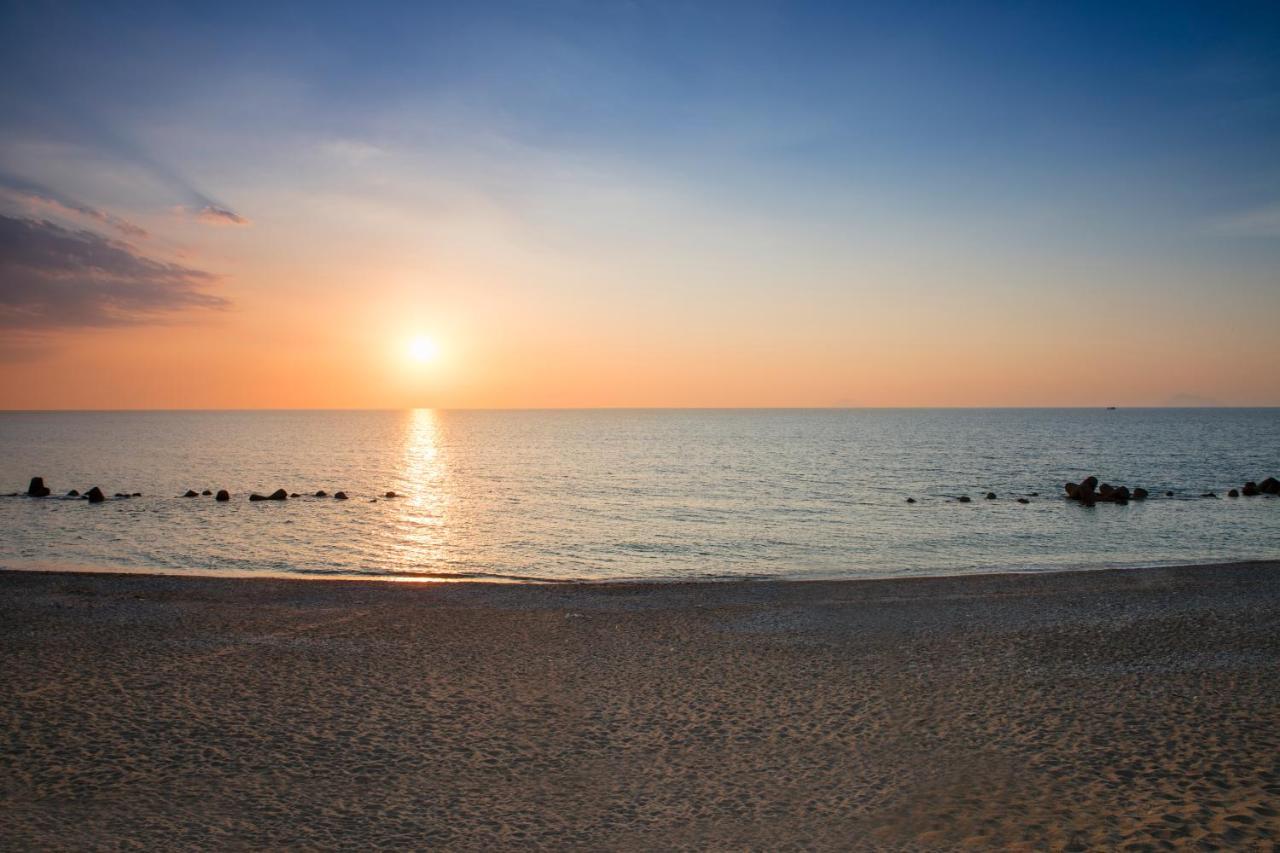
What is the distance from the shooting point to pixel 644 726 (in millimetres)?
11984

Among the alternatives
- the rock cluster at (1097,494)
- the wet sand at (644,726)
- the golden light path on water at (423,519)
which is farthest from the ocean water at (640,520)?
the wet sand at (644,726)

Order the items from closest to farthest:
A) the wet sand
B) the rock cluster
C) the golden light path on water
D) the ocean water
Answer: the wet sand
the ocean water
the golden light path on water
the rock cluster

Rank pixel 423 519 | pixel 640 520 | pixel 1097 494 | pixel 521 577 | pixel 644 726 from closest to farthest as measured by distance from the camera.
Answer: pixel 644 726, pixel 521 577, pixel 640 520, pixel 423 519, pixel 1097 494

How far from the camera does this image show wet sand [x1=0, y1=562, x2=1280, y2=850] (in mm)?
8914

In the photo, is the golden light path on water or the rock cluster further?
the rock cluster

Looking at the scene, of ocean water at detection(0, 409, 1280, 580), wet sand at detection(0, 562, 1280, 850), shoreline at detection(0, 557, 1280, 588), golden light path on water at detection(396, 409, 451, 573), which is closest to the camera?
wet sand at detection(0, 562, 1280, 850)

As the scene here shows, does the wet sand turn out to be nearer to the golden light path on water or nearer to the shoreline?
the shoreline

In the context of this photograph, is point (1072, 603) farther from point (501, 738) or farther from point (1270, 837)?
point (501, 738)

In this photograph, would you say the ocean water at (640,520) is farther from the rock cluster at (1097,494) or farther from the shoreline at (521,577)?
the rock cluster at (1097,494)

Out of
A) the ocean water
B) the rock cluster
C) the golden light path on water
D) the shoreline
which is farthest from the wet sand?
the rock cluster

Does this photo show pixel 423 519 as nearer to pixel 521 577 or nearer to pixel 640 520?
pixel 640 520

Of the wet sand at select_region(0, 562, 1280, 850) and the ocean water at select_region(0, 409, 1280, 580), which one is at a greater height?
the wet sand at select_region(0, 562, 1280, 850)

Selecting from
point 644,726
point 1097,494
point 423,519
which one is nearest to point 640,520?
point 423,519

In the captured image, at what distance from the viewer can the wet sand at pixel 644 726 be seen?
29.2 feet
